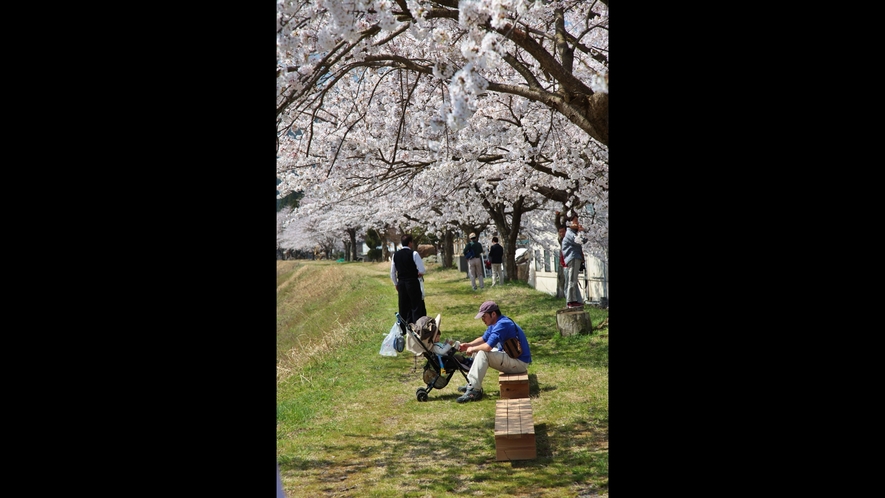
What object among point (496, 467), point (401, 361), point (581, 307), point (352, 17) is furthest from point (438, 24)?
point (581, 307)

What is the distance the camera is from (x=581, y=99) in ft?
15.0

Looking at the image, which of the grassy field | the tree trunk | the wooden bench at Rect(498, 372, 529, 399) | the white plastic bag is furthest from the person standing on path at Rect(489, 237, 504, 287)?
the tree trunk

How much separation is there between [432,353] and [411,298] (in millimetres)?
2668

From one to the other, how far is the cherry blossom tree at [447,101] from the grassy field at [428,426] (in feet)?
7.68

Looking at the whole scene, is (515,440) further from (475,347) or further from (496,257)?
(496,257)

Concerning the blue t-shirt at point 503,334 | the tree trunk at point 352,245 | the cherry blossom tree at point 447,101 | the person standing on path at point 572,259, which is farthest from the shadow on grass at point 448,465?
the tree trunk at point 352,245

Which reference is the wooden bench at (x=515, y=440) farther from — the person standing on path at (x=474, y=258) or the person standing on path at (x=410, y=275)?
the person standing on path at (x=474, y=258)

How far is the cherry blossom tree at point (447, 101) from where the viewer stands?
147 inches

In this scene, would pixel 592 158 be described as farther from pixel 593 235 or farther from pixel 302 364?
pixel 302 364

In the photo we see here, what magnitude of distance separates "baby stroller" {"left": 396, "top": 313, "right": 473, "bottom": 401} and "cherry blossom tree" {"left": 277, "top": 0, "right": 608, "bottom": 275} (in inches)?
63.6

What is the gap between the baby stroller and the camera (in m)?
7.06

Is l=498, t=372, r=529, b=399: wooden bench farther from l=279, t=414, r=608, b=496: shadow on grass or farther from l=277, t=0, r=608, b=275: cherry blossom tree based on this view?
l=277, t=0, r=608, b=275: cherry blossom tree

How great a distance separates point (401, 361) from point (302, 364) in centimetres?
265

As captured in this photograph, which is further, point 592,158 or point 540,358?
point 592,158
